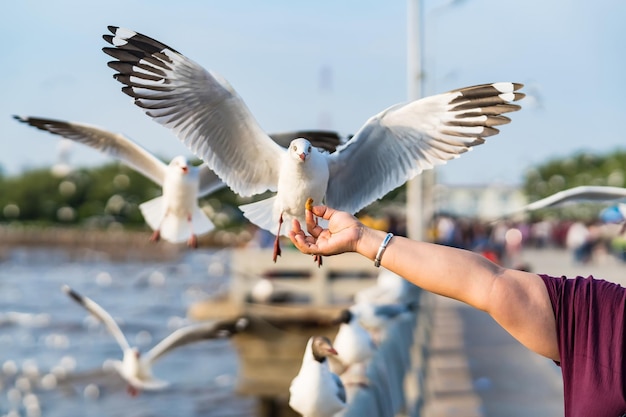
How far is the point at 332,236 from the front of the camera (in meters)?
2.40

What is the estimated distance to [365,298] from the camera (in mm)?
9875

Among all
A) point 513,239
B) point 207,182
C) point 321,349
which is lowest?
point 513,239

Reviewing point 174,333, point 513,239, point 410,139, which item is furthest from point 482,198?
point 410,139

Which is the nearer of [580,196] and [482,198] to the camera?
[580,196]

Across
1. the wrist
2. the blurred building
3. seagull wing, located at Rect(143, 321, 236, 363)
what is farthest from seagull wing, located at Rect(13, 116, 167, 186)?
the blurred building

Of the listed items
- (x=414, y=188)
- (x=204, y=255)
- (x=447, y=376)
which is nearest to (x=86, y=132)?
(x=447, y=376)

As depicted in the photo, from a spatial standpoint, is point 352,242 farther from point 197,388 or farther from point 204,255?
point 204,255

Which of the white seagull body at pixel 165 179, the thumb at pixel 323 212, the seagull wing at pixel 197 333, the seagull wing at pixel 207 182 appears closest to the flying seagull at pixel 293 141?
the white seagull body at pixel 165 179

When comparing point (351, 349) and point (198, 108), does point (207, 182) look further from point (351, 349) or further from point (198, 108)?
point (198, 108)

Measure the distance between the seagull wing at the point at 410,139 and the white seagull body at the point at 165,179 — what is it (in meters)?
0.93

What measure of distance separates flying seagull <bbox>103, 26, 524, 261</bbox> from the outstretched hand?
1.10 m

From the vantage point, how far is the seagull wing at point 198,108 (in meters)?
3.56

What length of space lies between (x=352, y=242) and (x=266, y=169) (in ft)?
6.16

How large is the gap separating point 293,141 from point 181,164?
1.12 meters
